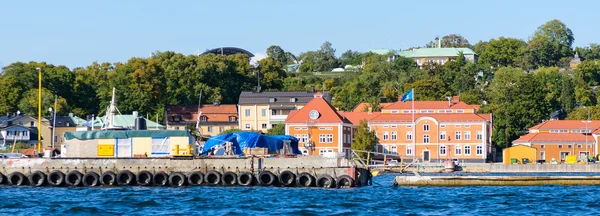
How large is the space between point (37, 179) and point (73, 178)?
1909 millimetres

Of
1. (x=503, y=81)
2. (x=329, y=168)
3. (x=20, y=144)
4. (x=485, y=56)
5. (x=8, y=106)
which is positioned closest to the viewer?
(x=329, y=168)

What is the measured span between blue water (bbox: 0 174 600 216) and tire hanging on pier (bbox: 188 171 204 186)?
99 centimetres

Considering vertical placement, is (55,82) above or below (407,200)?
above

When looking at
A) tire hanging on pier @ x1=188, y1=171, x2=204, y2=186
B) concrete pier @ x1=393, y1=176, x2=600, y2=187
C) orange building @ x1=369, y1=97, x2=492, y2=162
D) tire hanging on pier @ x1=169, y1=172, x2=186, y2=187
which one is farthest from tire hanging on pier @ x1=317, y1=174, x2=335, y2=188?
orange building @ x1=369, y1=97, x2=492, y2=162

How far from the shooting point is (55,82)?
139m

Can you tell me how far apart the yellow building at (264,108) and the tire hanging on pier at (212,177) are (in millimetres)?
75888

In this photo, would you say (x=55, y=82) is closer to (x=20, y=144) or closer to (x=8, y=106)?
(x=8, y=106)

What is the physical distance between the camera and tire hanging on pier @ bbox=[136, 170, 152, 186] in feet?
203

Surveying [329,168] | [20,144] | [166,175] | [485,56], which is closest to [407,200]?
[329,168]

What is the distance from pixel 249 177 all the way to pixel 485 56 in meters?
142

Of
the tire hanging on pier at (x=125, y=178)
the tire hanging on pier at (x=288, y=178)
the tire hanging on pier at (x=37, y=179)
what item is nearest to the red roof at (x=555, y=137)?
the tire hanging on pier at (x=288, y=178)

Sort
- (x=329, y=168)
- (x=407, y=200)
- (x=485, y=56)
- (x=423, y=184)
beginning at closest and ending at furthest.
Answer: (x=407, y=200) < (x=329, y=168) < (x=423, y=184) < (x=485, y=56)

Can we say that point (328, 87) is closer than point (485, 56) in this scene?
Yes

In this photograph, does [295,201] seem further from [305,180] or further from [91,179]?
[91,179]
